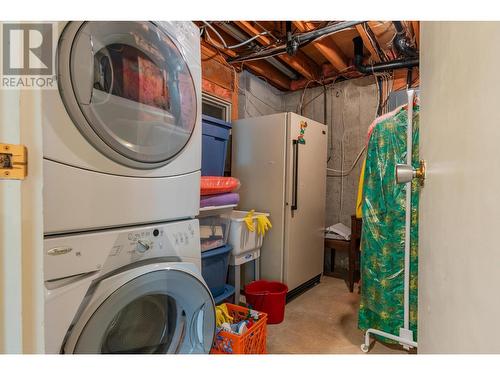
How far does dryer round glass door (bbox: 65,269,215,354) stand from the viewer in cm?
83

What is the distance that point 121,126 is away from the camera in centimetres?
92

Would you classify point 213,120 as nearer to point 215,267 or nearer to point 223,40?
point 223,40

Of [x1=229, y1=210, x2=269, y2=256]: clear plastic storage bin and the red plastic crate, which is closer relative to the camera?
the red plastic crate

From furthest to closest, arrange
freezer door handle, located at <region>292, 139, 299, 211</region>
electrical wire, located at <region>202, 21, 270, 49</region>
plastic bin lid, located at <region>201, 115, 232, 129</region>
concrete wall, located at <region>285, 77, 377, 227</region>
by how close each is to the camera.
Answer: concrete wall, located at <region>285, 77, 377, 227</region>, freezer door handle, located at <region>292, 139, 299, 211</region>, electrical wire, located at <region>202, 21, 270, 49</region>, plastic bin lid, located at <region>201, 115, 232, 129</region>

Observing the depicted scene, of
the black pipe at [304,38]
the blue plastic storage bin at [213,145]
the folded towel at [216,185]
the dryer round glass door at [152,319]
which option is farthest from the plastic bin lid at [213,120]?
the dryer round glass door at [152,319]

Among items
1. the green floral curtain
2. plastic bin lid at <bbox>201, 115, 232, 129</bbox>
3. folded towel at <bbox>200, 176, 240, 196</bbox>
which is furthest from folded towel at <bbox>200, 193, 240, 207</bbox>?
the green floral curtain

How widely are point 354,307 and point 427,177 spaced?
205 centimetres

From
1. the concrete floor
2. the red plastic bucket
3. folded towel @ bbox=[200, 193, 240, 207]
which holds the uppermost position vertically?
folded towel @ bbox=[200, 193, 240, 207]

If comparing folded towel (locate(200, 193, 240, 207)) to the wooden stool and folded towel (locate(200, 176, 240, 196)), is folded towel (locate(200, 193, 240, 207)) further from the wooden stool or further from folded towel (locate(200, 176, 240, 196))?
the wooden stool

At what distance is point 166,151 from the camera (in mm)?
1067

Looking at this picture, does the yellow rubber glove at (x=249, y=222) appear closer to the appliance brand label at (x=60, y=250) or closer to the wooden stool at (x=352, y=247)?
the wooden stool at (x=352, y=247)

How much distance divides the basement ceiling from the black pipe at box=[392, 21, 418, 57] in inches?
0.8

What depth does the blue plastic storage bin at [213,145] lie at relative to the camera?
2014 mm
